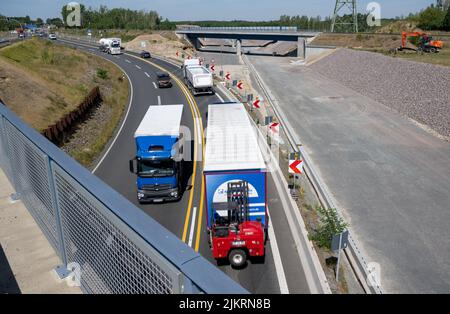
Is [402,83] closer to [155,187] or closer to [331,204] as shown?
[331,204]

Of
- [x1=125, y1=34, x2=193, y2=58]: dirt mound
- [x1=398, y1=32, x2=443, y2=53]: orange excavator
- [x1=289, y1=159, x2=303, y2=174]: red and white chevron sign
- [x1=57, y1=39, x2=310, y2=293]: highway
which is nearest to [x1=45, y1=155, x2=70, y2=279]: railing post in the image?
[x1=57, y1=39, x2=310, y2=293]: highway

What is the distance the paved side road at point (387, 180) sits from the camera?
16.5 m

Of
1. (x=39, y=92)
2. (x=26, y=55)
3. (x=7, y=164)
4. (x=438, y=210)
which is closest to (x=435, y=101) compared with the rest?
(x=438, y=210)

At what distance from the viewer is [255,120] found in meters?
33.7

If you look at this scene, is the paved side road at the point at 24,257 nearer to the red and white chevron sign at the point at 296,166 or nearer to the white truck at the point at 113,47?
the red and white chevron sign at the point at 296,166

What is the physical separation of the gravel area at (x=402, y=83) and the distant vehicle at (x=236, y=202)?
88.8ft

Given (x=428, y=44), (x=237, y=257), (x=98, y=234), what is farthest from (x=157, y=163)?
(x=428, y=44)

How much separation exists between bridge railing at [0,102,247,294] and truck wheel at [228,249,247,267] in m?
8.48

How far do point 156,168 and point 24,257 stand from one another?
45.1 ft

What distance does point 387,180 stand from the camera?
2506cm

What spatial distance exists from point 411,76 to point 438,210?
35101 mm

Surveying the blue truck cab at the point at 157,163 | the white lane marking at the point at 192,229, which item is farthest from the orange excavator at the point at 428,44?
the white lane marking at the point at 192,229
